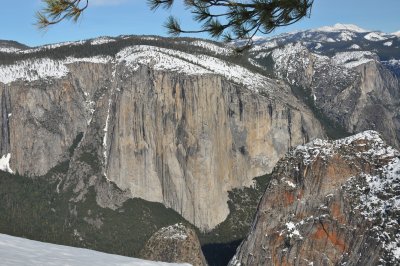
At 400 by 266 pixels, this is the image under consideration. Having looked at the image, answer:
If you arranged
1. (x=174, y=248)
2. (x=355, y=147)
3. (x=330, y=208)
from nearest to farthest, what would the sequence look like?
(x=174, y=248) < (x=330, y=208) < (x=355, y=147)

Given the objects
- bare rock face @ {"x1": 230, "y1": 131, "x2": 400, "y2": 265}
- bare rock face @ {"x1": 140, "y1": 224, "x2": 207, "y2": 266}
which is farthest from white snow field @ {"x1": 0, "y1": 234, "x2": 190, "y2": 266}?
bare rock face @ {"x1": 140, "y1": 224, "x2": 207, "y2": 266}

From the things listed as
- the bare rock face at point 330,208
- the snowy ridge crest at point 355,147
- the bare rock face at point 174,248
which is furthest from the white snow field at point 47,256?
the snowy ridge crest at point 355,147

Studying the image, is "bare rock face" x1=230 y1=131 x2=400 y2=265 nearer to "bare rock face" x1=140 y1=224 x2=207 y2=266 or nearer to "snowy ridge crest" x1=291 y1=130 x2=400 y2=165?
"snowy ridge crest" x1=291 y1=130 x2=400 y2=165

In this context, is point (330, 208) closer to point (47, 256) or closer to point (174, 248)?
point (174, 248)

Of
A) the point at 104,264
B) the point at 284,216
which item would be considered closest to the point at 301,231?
the point at 284,216

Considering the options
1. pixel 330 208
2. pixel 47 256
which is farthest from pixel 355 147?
pixel 47 256

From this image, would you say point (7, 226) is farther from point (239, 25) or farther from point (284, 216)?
point (239, 25)

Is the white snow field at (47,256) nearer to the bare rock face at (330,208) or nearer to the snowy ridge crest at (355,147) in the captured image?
the bare rock face at (330,208)
